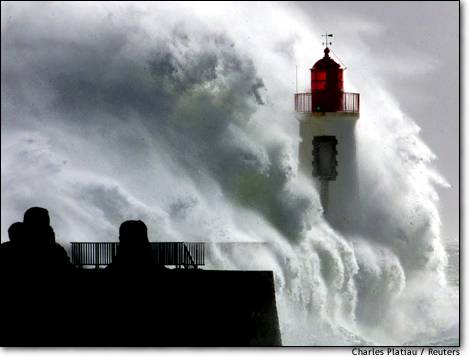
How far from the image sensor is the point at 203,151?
1219 inches

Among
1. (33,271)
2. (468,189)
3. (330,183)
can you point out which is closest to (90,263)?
(33,271)

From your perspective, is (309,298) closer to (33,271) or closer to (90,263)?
(90,263)

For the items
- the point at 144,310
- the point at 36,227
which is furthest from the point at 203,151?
the point at 144,310

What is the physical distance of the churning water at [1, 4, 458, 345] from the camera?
97.8 ft

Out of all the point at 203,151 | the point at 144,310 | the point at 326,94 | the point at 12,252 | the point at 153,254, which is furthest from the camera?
the point at 203,151

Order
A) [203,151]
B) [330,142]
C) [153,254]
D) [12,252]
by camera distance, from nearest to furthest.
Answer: [12,252] → [153,254] → [330,142] → [203,151]

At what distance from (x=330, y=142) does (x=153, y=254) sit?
758 cm

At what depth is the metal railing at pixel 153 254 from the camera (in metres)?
23.4

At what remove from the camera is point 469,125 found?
877 inches

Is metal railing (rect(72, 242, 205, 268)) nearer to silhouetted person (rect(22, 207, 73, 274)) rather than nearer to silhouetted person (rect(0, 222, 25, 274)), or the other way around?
silhouetted person (rect(22, 207, 73, 274))

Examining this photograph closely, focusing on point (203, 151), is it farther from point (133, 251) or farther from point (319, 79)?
point (133, 251)

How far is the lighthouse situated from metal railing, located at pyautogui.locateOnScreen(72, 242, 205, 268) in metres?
5.58

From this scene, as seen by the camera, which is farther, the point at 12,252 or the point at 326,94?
the point at 326,94

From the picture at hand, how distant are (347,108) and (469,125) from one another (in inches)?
330
